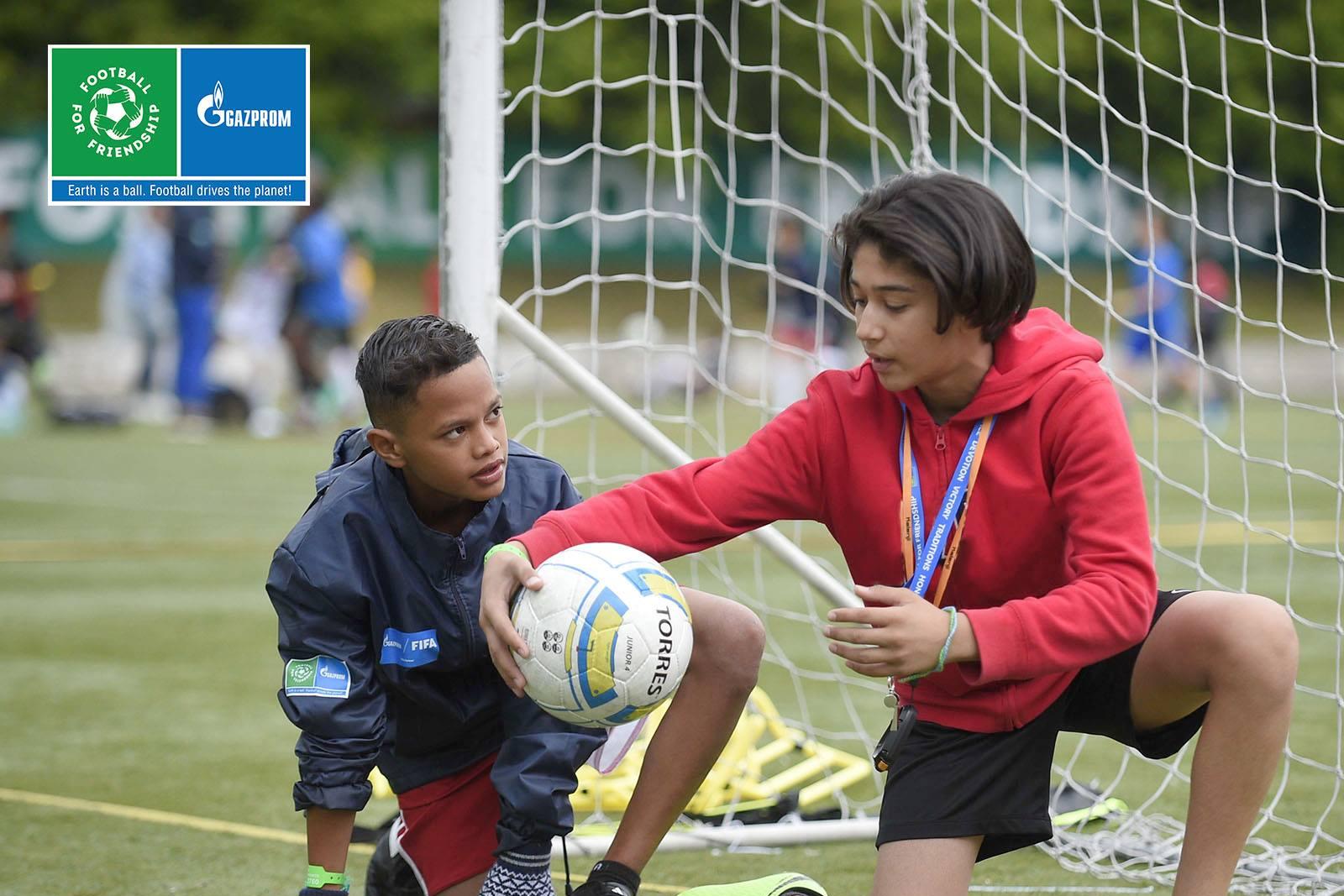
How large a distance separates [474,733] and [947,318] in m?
1.22

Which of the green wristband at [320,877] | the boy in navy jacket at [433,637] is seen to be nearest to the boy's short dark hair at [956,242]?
the boy in navy jacket at [433,637]

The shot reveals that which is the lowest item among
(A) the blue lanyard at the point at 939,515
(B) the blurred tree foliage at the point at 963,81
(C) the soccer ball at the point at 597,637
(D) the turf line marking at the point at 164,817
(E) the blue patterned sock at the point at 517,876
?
(D) the turf line marking at the point at 164,817

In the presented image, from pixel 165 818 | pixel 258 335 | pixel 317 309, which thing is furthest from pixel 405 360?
pixel 258 335

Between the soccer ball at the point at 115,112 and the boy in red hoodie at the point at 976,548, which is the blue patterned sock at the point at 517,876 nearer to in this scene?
the boy in red hoodie at the point at 976,548

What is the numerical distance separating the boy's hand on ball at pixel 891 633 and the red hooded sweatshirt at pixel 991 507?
0.30 ft

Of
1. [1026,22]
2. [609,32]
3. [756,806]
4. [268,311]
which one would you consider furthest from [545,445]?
[1026,22]

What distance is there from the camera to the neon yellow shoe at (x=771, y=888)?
9.14 ft

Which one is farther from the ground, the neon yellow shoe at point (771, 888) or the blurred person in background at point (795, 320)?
the blurred person in background at point (795, 320)

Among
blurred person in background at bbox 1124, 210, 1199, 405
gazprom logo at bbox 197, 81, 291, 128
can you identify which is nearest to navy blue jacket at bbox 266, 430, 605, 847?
gazprom logo at bbox 197, 81, 291, 128

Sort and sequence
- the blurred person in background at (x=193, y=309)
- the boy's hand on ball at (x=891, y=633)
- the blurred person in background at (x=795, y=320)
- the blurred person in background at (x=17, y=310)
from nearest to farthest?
the boy's hand on ball at (x=891, y=633)
the blurred person in background at (x=795, y=320)
the blurred person in background at (x=193, y=309)
the blurred person in background at (x=17, y=310)

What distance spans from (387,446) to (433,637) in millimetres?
355

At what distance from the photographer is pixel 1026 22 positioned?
2617 centimetres

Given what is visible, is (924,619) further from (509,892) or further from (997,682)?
(509,892)

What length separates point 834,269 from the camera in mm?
16375
